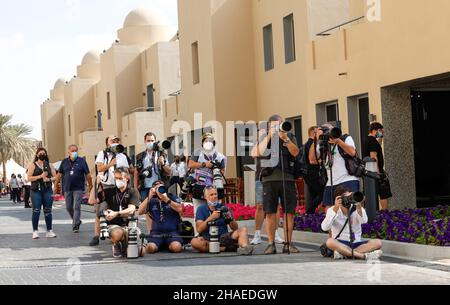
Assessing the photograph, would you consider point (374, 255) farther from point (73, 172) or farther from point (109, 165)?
point (73, 172)


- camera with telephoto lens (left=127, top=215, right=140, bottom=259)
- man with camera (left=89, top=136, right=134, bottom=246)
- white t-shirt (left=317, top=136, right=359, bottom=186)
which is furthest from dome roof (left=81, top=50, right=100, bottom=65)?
white t-shirt (left=317, top=136, right=359, bottom=186)

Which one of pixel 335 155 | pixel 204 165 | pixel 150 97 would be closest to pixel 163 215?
pixel 204 165

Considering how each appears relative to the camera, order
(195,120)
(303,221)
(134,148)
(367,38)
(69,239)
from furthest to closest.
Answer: (134,148) < (195,120) < (367,38) < (69,239) < (303,221)

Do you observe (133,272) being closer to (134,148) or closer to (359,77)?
(359,77)

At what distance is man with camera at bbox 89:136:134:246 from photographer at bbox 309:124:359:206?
3.85 meters

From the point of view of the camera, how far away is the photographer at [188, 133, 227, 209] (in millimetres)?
14430

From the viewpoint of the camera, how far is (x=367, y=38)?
1834 cm

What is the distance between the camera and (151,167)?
15195mm

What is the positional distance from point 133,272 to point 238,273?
1359 millimetres

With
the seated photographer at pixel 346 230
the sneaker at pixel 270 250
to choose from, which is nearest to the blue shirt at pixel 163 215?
the sneaker at pixel 270 250

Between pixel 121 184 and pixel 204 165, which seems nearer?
pixel 121 184

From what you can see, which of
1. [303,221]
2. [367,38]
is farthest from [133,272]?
[367,38]

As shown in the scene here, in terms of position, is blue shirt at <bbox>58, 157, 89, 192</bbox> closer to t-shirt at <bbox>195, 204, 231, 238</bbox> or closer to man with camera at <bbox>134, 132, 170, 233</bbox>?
man with camera at <bbox>134, 132, 170, 233</bbox>

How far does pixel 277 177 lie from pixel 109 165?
3.66 m
